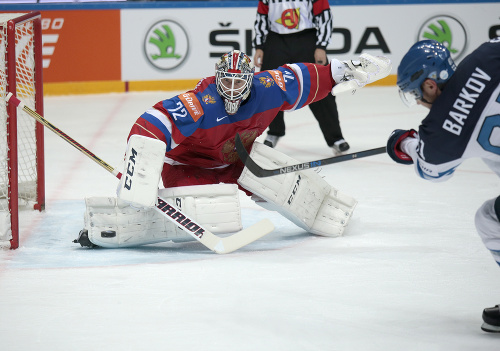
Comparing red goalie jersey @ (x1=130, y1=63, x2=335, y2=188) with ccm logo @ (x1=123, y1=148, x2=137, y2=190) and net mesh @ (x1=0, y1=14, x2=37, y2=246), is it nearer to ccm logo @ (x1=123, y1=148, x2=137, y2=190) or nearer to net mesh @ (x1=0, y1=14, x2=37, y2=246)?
ccm logo @ (x1=123, y1=148, x2=137, y2=190)

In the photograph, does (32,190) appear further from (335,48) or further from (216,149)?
(335,48)

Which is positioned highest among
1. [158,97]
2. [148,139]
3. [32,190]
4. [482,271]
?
[148,139]

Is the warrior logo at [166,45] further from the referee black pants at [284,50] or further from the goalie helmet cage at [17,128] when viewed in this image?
the goalie helmet cage at [17,128]

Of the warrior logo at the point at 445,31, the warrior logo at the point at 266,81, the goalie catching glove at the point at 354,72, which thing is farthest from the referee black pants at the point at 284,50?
the warrior logo at the point at 445,31

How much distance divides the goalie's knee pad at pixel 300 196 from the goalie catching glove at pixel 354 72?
1.41 feet

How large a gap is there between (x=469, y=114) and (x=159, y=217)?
151 cm

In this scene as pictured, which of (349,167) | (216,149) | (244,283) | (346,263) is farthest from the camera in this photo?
(349,167)

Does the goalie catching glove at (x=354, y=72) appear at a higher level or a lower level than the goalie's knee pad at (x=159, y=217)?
higher

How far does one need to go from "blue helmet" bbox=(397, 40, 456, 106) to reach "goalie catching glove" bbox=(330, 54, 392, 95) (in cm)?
133

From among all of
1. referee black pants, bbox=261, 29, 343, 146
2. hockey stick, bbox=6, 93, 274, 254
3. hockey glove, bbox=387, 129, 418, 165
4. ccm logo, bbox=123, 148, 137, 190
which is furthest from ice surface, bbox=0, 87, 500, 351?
referee black pants, bbox=261, 29, 343, 146

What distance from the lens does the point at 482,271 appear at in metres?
3.00

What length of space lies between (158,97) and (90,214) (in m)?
4.34

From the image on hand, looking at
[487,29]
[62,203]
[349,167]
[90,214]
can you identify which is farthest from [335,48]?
[90,214]

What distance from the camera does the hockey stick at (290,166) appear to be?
319 centimetres
